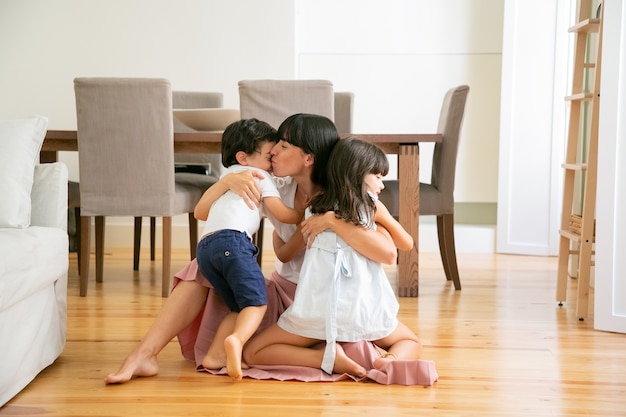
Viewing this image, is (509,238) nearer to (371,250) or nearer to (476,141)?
(476,141)

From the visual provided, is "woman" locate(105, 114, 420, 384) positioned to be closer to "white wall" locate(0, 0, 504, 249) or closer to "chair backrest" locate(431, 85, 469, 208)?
"chair backrest" locate(431, 85, 469, 208)

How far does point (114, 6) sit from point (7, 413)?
156 inches

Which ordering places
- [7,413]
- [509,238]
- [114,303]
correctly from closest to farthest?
[7,413], [114,303], [509,238]

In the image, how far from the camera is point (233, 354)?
88.8 inches

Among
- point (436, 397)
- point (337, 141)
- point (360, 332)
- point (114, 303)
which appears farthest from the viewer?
point (114, 303)

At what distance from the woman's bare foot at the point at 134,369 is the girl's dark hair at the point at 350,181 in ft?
2.16

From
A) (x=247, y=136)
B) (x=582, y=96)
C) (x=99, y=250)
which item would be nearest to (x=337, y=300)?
(x=247, y=136)

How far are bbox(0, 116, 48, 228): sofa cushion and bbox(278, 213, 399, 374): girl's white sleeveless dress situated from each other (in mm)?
818

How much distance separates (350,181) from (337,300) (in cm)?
36

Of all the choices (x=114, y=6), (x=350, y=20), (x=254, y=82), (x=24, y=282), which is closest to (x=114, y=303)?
(x=254, y=82)

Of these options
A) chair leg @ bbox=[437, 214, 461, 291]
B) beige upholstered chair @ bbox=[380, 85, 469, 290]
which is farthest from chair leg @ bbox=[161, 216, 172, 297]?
chair leg @ bbox=[437, 214, 461, 291]

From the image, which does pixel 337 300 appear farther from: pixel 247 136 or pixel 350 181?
pixel 247 136

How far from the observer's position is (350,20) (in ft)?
19.6

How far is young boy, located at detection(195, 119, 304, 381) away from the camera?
2.38m
